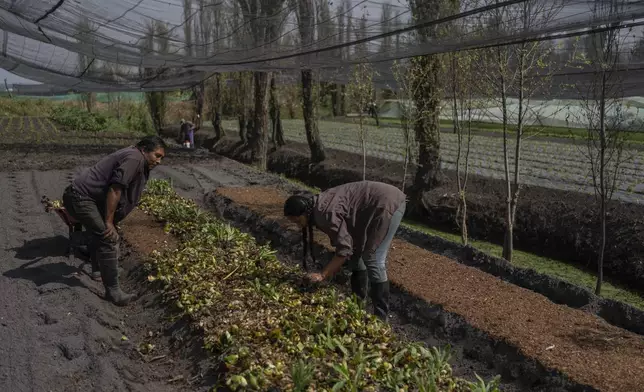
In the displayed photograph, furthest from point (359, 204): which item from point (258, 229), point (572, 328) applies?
point (258, 229)

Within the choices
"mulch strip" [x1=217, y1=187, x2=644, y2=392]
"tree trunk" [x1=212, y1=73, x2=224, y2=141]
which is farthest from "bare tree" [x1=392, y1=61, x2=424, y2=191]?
"tree trunk" [x1=212, y1=73, x2=224, y2=141]

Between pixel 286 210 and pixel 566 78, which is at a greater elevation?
pixel 566 78

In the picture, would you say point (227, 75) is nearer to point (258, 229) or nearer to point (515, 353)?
point (258, 229)

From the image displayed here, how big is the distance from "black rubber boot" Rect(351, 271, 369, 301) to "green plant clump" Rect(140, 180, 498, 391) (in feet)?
0.83

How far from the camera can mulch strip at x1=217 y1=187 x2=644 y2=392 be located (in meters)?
4.39

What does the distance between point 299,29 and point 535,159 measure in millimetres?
11614

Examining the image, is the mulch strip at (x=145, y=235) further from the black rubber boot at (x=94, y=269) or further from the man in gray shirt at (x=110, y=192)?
the man in gray shirt at (x=110, y=192)

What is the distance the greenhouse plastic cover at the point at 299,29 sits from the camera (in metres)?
6.13

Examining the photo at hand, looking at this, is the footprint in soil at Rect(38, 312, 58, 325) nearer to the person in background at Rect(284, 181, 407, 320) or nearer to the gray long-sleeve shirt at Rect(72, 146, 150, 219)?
the gray long-sleeve shirt at Rect(72, 146, 150, 219)

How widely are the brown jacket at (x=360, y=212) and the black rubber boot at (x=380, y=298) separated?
0.99 ft

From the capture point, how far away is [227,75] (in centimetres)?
2531

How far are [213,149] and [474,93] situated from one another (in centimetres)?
1767

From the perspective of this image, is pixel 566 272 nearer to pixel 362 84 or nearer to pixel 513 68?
pixel 513 68

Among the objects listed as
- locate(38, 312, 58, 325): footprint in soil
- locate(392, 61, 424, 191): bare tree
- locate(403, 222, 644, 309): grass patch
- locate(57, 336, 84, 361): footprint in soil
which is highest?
locate(392, 61, 424, 191): bare tree
